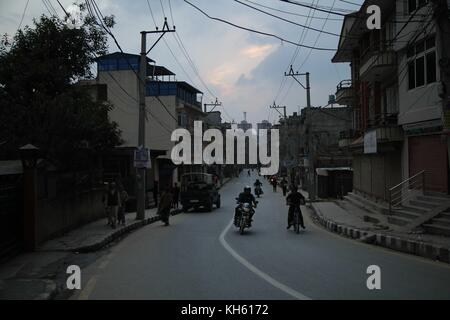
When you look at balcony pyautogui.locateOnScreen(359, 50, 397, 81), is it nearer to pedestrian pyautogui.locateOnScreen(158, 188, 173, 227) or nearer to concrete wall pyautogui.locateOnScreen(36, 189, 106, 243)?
pedestrian pyautogui.locateOnScreen(158, 188, 173, 227)

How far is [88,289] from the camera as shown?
352 inches

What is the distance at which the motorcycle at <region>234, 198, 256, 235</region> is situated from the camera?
18077 millimetres

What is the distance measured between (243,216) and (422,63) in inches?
340

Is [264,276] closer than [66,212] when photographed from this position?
Yes

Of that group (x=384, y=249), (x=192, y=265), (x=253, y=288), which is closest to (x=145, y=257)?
(x=192, y=265)

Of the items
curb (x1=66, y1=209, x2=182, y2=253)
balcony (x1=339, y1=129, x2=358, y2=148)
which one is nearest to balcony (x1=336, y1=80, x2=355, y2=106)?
balcony (x1=339, y1=129, x2=358, y2=148)

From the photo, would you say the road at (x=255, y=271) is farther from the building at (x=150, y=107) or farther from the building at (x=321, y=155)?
the building at (x=321, y=155)

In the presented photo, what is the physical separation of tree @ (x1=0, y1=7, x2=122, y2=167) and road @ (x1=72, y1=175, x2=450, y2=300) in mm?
4814

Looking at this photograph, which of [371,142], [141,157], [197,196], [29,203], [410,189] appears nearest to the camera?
[29,203]

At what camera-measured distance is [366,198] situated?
93.8 ft

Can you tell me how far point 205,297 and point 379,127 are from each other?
16367 millimetres

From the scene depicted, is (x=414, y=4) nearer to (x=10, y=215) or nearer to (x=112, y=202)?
(x=112, y=202)

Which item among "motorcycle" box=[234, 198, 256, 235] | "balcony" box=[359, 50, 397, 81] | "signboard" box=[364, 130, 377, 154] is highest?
"balcony" box=[359, 50, 397, 81]

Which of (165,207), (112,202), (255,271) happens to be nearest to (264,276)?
(255,271)
